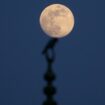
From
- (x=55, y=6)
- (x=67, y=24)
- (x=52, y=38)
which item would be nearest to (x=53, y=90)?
(x=52, y=38)

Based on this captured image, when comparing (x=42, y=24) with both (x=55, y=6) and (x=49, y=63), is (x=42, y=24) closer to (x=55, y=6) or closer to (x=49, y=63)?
(x=55, y=6)

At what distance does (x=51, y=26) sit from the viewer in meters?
3.38

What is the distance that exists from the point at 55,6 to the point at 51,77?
116cm

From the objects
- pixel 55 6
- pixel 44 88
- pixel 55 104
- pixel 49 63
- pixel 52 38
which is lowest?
pixel 55 104

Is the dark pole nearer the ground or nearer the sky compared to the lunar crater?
nearer the ground

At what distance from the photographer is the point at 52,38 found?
3.40 m

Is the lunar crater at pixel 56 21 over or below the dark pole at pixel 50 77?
over

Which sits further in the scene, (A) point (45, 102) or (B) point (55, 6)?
(B) point (55, 6)

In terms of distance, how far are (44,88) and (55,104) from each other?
286mm

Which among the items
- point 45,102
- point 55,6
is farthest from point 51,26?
point 45,102

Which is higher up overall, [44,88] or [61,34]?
[61,34]

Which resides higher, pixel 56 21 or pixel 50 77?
pixel 56 21

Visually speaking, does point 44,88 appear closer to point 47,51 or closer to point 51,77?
point 51,77

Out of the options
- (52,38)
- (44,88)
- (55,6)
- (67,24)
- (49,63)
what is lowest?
(44,88)
